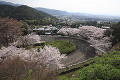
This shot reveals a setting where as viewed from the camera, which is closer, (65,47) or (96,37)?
(65,47)

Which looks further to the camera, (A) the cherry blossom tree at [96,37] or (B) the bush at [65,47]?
(B) the bush at [65,47]

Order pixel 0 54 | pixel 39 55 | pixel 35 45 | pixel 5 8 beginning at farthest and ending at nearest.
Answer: pixel 5 8 → pixel 35 45 → pixel 39 55 → pixel 0 54

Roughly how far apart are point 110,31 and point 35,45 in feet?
58.6

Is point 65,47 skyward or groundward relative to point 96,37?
groundward

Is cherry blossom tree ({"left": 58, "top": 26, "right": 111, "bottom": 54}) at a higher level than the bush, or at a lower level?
higher

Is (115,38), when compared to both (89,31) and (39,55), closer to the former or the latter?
(89,31)

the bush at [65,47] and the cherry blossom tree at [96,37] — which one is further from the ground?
the cherry blossom tree at [96,37]

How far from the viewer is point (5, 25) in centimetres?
942

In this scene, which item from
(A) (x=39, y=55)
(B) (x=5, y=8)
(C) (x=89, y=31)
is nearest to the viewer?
(A) (x=39, y=55)

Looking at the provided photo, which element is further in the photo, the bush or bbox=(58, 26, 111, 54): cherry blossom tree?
the bush

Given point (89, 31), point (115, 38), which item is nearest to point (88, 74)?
point (115, 38)

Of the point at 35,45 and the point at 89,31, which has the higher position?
the point at 89,31

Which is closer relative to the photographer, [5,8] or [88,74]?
[88,74]

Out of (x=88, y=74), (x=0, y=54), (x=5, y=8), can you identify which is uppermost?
(x=5, y=8)
